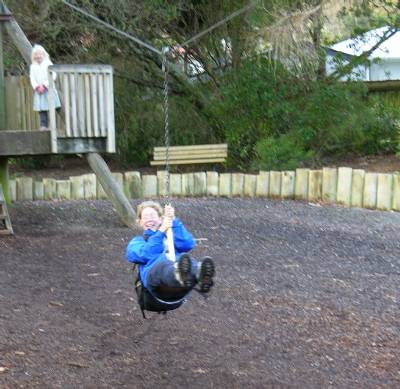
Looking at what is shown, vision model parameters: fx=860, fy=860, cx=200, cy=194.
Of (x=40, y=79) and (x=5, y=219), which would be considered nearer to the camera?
(x=40, y=79)

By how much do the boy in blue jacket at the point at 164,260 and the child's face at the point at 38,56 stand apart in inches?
197

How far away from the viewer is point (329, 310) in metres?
6.77

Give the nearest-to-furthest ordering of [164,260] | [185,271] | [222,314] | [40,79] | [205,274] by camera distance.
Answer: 1. [185,271]
2. [205,274]
3. [164,260]
4. [222,314]
5. [40,79]

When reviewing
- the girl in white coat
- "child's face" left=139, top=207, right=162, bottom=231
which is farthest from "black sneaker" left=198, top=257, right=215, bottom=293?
the girl in white coat

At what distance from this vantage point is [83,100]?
33.0 ft

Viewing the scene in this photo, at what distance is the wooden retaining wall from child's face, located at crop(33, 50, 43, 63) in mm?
3968

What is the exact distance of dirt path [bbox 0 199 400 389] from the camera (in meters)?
5.34

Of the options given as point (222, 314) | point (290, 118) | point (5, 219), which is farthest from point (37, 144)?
point (290, 118)

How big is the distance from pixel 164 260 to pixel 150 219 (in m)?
0.52

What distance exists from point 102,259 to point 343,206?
16.6 ft

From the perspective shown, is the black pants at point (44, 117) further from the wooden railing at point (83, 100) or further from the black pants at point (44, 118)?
the wooden railing at point (83, 100)

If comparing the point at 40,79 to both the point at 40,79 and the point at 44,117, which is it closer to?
the point at 40,79

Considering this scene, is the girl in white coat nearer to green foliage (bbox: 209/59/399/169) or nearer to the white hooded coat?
the white hooded coat

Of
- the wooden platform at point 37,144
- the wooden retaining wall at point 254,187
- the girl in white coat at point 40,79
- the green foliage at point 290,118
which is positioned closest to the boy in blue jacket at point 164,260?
the wooden platform at point 37,144
